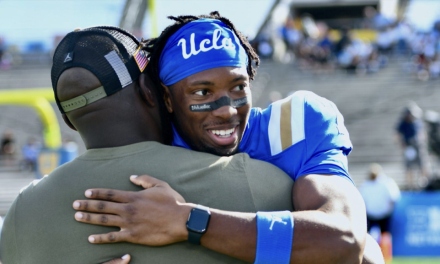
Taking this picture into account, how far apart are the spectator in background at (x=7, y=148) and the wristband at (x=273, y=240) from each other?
15.9 meters

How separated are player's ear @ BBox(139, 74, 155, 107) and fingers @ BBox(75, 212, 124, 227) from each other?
53 centimetres

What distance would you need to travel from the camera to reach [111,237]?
1.82m

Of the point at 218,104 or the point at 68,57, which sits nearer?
the point at 68,57

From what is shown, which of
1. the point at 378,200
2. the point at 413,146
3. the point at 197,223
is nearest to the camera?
the point at 197,223

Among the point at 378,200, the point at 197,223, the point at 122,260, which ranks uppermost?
the point at 197,223

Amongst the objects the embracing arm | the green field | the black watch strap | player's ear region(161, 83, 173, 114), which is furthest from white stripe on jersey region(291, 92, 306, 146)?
the green field

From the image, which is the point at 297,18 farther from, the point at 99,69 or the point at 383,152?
the point at 99,69

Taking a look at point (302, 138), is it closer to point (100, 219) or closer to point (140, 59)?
point (140, 59)

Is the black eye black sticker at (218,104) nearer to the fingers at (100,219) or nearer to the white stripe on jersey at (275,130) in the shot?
the white stripe on jersey at (275,130)

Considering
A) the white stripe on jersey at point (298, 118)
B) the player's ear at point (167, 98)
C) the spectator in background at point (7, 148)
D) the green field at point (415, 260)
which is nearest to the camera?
the white stripe on jersey at point (298, 118)

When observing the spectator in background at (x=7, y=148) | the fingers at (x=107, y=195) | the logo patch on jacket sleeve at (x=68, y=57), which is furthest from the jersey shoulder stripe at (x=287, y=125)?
the spectator in background at (x=7, y=148)

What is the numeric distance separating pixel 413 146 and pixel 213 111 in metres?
10.5

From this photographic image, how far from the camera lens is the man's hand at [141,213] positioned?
1830 mm

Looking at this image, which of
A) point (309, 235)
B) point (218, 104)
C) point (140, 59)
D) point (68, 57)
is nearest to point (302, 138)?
point (218, 104)
